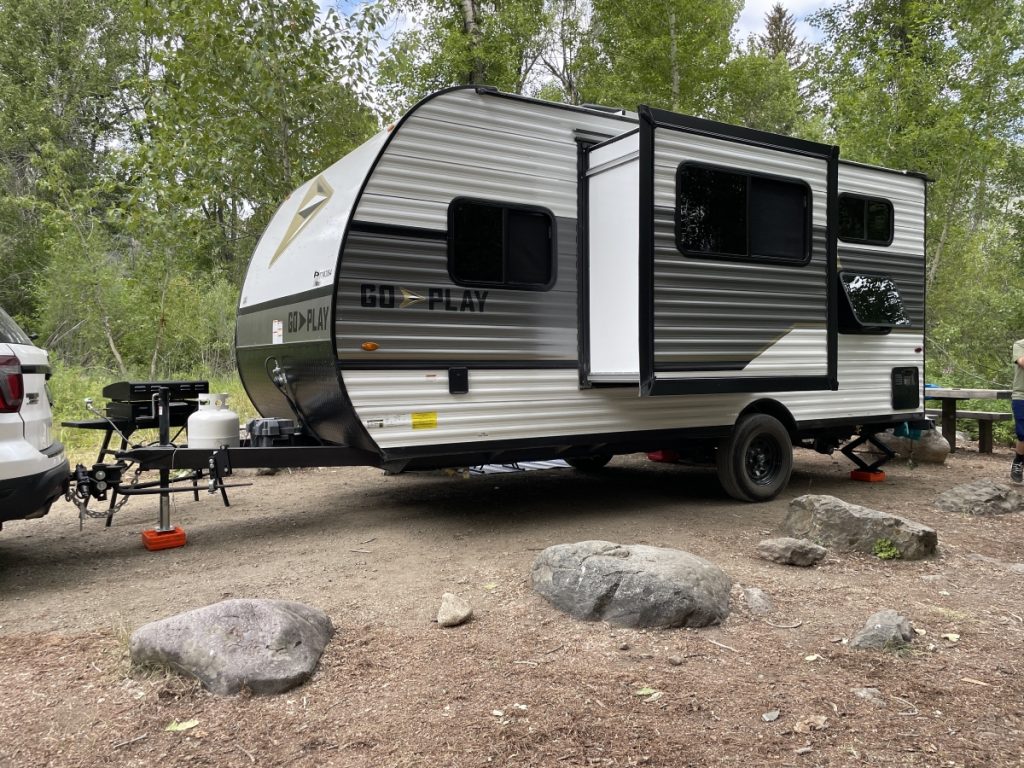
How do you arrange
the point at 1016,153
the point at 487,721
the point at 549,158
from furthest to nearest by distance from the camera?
the point at 1016,153
the point at 549,158
the point at 487,721

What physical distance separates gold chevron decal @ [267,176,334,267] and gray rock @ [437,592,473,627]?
3143 millimetres

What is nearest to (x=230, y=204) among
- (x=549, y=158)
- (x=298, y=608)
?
(x=549, y=158)

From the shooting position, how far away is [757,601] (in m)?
3.98

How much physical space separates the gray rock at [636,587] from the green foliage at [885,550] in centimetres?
139

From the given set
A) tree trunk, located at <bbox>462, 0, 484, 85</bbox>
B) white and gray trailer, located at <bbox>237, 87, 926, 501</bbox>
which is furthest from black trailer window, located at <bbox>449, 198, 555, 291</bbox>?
tree trunk, located at <bbox>462, 0, 484, 85</bbox>

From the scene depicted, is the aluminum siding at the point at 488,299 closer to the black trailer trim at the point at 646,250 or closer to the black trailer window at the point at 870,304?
the black trailer trim at the point at 646,250

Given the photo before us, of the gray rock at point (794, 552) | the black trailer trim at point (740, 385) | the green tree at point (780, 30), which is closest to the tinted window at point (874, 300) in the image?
the black trailer trim at point (740, 385)

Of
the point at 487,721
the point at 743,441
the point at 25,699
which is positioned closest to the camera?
the point at 487,721

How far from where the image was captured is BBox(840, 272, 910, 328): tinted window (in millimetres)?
7352

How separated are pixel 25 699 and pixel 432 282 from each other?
10.8ft

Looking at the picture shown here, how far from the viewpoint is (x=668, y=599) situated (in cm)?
369

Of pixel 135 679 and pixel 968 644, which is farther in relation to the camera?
pixel 968 644

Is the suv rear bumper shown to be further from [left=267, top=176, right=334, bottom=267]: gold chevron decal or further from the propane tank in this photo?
[left=267, top=176, right=334, bottom=267]: gold chevron decal

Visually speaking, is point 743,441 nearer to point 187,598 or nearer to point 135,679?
point 187,598
